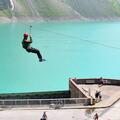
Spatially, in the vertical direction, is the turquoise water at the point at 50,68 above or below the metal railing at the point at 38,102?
above

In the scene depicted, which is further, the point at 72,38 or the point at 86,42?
the point at 72,38

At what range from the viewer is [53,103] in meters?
32.7

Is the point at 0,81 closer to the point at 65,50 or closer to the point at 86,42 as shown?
the point at 65,50

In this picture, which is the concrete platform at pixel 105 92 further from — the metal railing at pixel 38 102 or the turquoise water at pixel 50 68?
the turquoise water at pixel 50 68

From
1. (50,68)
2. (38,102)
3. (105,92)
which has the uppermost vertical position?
(50,68)

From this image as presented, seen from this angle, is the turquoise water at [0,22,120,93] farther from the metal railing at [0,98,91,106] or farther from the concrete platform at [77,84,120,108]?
the metal railing at [0,98,91,106]

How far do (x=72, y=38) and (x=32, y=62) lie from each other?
250 ft

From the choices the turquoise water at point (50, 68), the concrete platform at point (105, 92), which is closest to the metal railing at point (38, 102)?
the concrete platform at point (105, 92)

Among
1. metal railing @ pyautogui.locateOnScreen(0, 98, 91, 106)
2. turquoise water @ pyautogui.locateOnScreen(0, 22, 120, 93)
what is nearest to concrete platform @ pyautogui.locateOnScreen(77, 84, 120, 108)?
metal railing @ pyautogui.locateOnScreen(0, 98, 91, 106)

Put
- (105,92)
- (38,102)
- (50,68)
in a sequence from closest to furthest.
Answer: (38,102) → (105,92) → (50,68)

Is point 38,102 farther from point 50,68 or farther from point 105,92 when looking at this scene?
point 50,68

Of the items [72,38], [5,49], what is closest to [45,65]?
[5,49]

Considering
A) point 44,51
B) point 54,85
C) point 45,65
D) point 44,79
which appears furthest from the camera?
point 44,51

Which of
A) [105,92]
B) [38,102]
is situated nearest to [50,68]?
[105,92]
